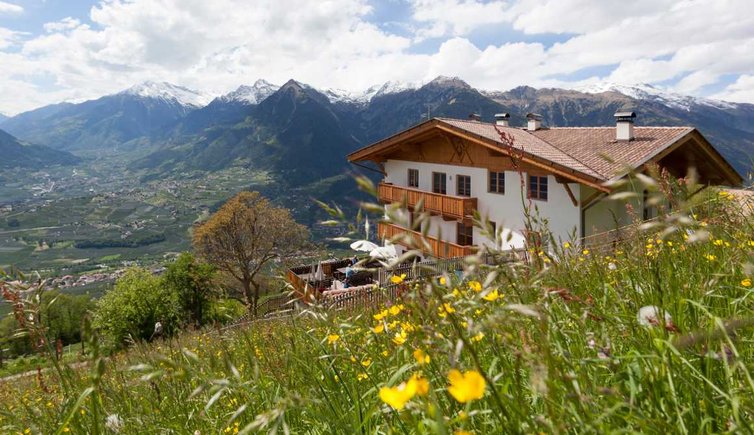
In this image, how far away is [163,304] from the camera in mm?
28797

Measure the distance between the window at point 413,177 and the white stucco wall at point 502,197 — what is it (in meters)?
0.18

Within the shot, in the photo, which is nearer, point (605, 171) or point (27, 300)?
point (27, 300)

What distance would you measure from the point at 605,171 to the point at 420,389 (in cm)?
A: 1789

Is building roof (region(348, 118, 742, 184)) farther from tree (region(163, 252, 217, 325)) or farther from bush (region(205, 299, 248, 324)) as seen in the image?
tree (region(163, 252, 217, 325))

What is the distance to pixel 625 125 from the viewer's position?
19766 mm

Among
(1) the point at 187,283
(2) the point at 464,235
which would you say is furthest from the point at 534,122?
(1) the point at 187,283

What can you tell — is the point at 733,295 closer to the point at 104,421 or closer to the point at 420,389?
the point at 420,389

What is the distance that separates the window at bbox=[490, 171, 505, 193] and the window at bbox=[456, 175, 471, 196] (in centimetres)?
149

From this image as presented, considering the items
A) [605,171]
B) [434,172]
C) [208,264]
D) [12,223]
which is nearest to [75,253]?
[12,223]

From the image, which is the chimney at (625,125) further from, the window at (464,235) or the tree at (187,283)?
the tree at (187,283)

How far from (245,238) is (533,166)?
20.6m

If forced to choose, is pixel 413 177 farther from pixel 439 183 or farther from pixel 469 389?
pixel 469 389

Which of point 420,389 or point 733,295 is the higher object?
point 420,389

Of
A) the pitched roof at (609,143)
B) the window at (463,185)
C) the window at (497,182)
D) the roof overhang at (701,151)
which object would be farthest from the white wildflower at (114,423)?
the window at (463,185)
